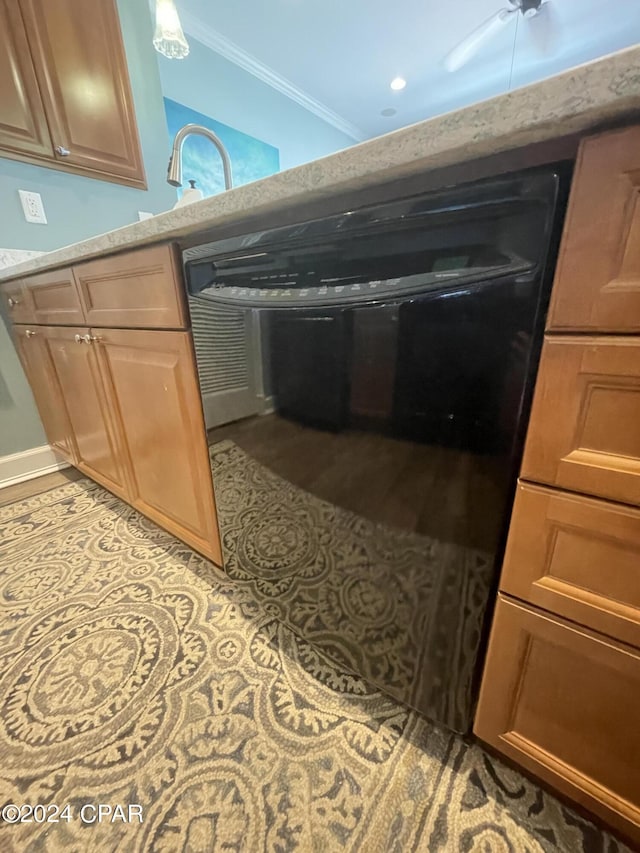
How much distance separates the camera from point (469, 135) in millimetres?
343

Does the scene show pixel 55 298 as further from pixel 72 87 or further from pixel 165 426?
pixel 72 87

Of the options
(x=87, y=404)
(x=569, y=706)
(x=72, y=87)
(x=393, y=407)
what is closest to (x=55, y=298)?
(x=87, y=404)

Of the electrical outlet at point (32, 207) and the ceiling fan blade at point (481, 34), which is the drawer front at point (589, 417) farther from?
the ceiling fan blade at point (481, 34)

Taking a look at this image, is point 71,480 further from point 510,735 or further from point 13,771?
point 510,735

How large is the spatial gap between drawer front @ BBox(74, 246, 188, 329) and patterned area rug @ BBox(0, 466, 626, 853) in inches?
23.2

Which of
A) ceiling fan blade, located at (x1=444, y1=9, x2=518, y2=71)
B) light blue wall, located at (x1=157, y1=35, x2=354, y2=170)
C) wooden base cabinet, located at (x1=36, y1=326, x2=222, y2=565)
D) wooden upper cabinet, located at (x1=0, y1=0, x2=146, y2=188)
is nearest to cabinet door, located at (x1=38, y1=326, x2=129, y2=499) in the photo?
wooden base cabinet, located at (x1=36, y1=326, x2=222, y2=565)

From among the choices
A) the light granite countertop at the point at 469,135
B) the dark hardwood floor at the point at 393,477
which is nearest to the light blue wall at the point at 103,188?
the light granite countertop at the point at 469,135

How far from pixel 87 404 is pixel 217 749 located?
1.11 m

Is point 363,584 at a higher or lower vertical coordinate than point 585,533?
lower

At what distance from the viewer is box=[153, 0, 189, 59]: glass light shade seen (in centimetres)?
142

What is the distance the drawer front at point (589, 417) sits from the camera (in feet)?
1.10

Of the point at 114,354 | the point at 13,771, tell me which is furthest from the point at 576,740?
the point at 114,354

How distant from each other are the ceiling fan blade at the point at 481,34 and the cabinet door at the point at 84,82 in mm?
2099

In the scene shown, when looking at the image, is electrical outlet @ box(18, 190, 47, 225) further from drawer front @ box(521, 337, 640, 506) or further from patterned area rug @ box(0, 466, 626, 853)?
drawer front @ box(521, 337, 640, 506)
